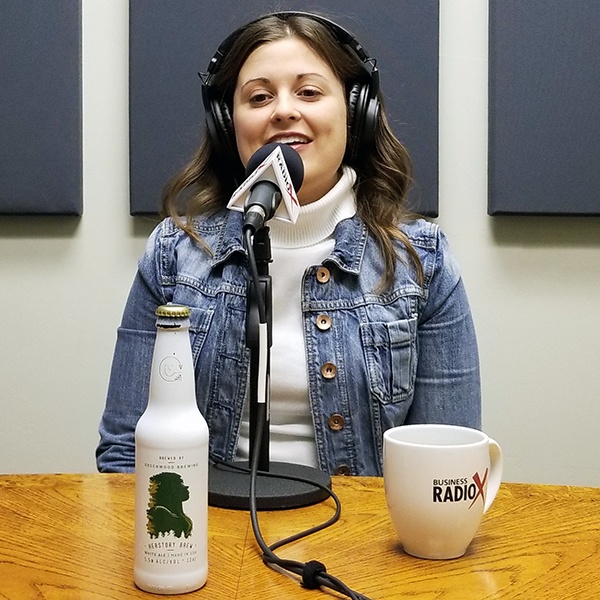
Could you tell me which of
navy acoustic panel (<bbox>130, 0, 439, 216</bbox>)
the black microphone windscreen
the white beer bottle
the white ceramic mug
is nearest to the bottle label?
the white beer bottle

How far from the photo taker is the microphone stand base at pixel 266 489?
76cm

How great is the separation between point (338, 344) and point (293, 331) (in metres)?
0.07

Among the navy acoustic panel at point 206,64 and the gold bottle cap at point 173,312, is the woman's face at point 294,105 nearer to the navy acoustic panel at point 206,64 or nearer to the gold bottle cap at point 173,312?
the navy acoustic panel at point 206,64

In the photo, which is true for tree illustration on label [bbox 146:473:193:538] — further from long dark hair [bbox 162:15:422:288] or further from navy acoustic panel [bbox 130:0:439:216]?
navy acoustic panel [bbox 130:0:439:216]

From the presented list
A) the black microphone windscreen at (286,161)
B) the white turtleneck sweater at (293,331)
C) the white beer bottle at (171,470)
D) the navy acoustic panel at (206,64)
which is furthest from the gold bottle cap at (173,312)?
the navy acoustic panel at (206,64)

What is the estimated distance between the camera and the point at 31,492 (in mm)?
802

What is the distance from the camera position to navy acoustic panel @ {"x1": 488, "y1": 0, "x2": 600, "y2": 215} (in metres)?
1.69

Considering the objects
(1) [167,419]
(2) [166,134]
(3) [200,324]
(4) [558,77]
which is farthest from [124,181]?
(1) [167,419]

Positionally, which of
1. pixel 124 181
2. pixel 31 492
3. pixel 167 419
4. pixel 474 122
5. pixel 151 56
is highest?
pixel 151 56

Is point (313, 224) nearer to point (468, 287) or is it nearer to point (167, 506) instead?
point (468, 287)

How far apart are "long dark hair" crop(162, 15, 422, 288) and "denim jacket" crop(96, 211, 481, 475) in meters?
0.02

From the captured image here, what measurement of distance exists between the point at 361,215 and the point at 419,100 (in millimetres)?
494

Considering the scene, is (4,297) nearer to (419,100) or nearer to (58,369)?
(58,369)

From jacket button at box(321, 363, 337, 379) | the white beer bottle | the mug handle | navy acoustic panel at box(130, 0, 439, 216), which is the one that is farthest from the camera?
navy acoustic panel at box(130, 0, 439, 216)
